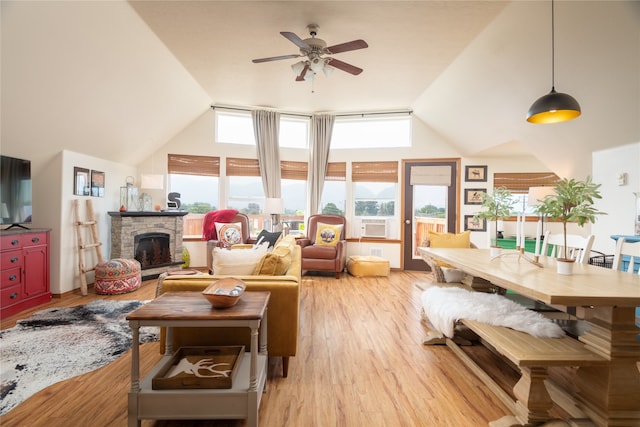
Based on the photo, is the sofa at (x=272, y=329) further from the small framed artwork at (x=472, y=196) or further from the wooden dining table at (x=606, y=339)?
the small framed artwork at (x=472, y=196)

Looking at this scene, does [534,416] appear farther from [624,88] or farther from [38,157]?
[38,157]

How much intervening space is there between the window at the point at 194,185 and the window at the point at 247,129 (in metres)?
0.55

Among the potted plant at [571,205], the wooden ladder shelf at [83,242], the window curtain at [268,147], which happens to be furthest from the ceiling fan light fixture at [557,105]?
the wooden ladder shelf at [83,242]

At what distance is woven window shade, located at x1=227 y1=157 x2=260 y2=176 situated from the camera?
567 cm

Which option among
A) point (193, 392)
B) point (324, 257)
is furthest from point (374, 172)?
point (193, 392)

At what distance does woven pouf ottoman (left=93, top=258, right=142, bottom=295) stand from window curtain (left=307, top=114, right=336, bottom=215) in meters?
3.21

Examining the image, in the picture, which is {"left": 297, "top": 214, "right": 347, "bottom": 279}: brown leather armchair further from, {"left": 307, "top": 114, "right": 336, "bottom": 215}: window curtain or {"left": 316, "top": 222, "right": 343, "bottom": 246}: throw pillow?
{"left": 307, "top": 114, "right": 336, "bottom": 215}: window curtain

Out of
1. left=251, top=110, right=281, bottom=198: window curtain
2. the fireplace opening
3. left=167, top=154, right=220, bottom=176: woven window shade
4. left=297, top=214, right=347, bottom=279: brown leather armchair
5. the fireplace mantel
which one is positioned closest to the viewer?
the fireplace mantel

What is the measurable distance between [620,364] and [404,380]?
1.16m

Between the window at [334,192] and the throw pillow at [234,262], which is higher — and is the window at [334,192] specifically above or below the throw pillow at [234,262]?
above

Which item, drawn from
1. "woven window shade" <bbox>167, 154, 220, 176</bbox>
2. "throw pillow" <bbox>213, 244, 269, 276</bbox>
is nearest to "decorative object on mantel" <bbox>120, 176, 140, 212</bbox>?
"woven window shade" <bbox>167, 154, 220, 176</bbox>

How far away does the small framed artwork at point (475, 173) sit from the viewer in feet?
17.9

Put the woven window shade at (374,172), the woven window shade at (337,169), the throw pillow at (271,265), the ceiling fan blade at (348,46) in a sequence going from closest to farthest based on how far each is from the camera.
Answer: the throw pillow at (271,265) → the ceiling fan blade at (348,46) → the woven window shade at (374,172) → the woven window shade at (337,169)

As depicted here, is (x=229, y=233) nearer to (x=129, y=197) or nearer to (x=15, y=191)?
(x=129, y=197)
